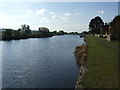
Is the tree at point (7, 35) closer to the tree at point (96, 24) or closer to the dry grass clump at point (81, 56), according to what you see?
the tree at point (96, 24)

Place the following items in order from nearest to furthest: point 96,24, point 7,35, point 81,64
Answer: point 81,64 → point 7,35 → point 96,24

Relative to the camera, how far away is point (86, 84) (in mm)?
12867

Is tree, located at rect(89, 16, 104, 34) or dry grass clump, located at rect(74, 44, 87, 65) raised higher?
tree, located at rect(89, 16, 104, 34)

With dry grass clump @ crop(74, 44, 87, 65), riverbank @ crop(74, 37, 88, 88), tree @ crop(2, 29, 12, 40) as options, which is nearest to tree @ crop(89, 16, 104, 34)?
tree @ crop(2, 29, 12, 40)

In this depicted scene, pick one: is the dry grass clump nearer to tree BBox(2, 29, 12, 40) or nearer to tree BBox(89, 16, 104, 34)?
tree BBox(2, 29, 12, 40)

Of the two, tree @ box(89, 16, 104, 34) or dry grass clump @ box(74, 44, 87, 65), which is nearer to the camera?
dry grass clump @ box(74, 44, 87, 65)

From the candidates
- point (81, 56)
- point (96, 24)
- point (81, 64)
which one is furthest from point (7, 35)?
point (81, 64)

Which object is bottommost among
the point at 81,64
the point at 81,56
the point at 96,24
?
the point at 81,64

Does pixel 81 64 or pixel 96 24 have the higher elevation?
pixel 96 24

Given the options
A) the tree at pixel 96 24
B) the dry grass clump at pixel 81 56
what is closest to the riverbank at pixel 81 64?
the dry grass clump at pixel 81 56

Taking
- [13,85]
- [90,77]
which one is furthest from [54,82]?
[90,77]

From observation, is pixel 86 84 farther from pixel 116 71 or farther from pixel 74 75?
pixel 74 75

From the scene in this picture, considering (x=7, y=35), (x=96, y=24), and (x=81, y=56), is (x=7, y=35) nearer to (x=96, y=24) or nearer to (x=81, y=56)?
(x=96, y=24)

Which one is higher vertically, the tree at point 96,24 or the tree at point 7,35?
the tree at point 96,24
